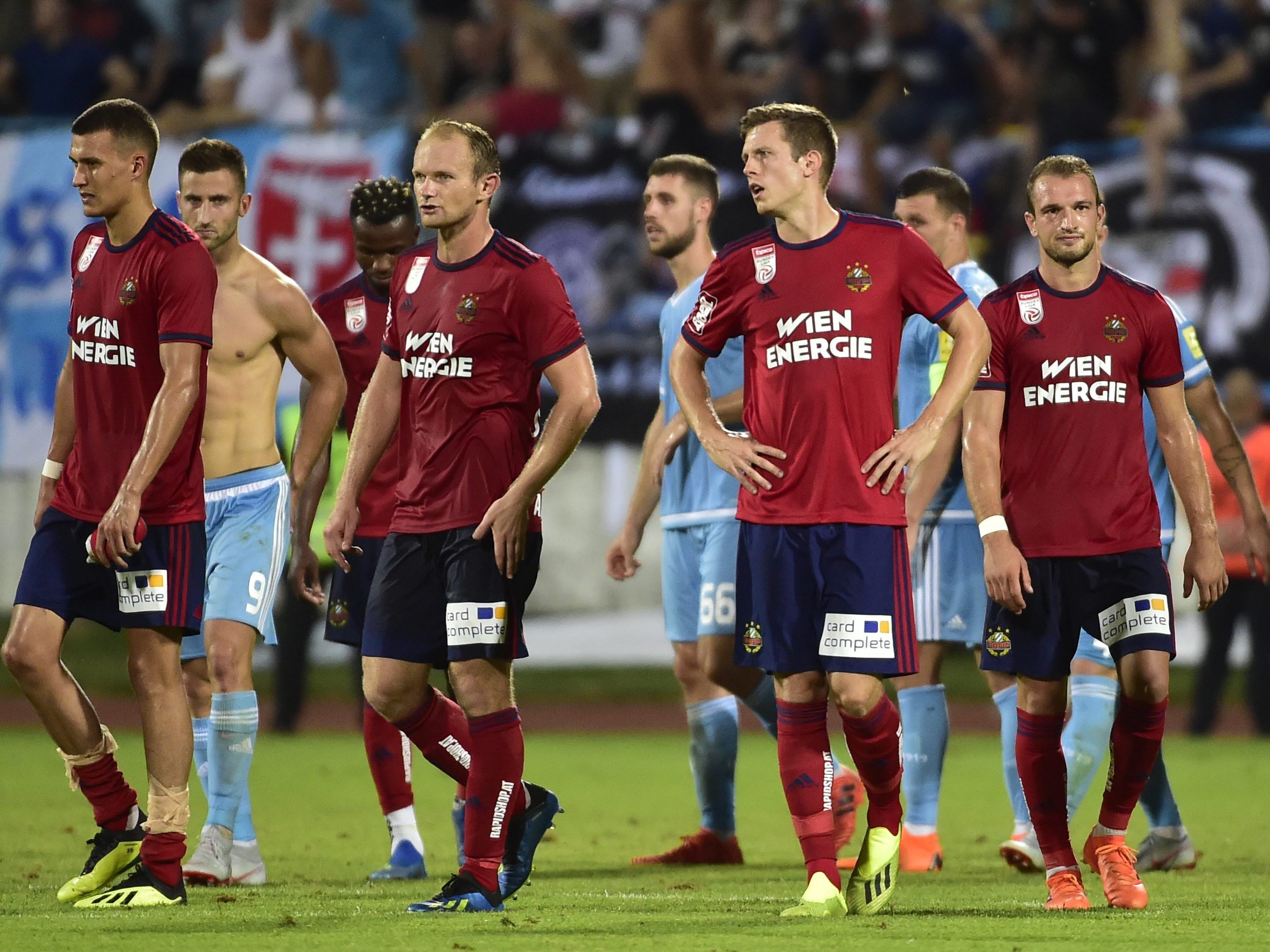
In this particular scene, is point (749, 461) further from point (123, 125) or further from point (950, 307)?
point (123, 125)

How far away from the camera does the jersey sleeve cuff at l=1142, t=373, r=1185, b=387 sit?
5961mm

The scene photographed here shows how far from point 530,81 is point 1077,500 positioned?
37.6 feet

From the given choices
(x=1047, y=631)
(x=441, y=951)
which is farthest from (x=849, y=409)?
(x=441, y=951)

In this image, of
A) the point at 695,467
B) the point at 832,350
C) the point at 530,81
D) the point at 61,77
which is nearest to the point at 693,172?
the point at 695,467

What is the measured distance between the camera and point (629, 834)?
8.41 m

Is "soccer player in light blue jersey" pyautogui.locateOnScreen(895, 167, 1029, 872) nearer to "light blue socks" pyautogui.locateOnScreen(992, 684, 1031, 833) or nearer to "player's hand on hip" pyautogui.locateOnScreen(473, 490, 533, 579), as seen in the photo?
"light blue socks" pyautogui.locateOnScreen(992, 684, 1031, 833)

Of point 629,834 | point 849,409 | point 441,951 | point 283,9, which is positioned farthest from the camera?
point 283,9

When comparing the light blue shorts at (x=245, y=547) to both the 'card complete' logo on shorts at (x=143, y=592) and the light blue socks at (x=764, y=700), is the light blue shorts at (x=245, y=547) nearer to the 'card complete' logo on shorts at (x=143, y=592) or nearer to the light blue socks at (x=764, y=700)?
the 'card complete' logo on shorts at (x=143, y=592)

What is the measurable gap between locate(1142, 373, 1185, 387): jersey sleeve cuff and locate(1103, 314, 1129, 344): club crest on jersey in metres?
0.18

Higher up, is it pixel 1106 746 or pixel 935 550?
pixel 935 550

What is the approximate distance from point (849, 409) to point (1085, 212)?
1.17 meters

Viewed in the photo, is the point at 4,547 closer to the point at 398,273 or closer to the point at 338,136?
the point at 338,136

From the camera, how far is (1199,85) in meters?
14.8

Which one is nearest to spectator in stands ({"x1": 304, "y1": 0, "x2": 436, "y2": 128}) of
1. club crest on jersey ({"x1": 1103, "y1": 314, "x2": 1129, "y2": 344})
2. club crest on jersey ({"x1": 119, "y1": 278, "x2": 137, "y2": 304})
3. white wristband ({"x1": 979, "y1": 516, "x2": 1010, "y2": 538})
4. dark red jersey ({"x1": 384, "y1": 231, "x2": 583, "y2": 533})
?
club crest on jersey ({"x1": 119, "y1": 278, "x2": 137, "y2": 304})
